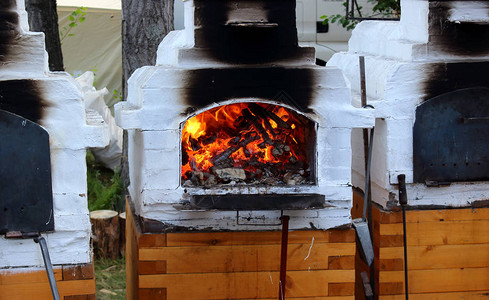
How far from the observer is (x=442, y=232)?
4746 millimetres

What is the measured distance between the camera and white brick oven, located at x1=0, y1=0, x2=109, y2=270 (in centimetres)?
388

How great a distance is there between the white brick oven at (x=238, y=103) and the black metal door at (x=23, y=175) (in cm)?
50

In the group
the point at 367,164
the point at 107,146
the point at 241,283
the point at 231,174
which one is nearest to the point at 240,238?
the point at 241,283

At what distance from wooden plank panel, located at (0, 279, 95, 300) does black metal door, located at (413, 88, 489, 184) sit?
2077 mm

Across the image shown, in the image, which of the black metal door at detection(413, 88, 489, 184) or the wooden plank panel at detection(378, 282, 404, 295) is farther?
the wooden plank panel at detection(378, 282, 404, 295)

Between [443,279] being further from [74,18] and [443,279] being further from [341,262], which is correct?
[74,18]

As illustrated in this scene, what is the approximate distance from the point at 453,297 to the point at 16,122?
2.92 metres

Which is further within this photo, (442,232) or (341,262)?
(442,232)

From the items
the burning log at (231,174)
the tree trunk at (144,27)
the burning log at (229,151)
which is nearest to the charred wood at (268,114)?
the burning log at (229,151)

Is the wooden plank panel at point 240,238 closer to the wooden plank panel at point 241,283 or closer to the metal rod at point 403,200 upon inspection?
the wooden plank panel at point 241,283

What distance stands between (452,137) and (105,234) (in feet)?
10.8

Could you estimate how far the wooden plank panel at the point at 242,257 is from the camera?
170 inches

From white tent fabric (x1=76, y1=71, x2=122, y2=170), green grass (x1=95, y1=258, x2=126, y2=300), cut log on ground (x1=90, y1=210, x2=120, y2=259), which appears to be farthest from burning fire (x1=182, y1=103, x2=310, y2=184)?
white tent fabric (x1=76, y1=71, x2=122, y2=170)

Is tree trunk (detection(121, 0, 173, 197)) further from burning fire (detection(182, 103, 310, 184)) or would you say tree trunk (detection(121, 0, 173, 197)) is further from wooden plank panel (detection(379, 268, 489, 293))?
wooden plank panel (detection(379, 268, 489, 293))
